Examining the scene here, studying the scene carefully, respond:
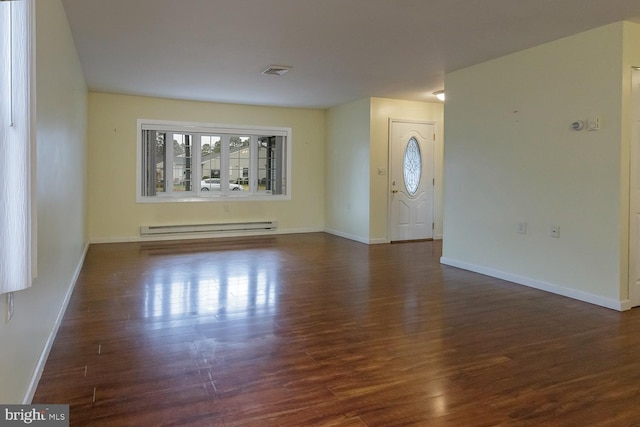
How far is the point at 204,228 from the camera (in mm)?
8062

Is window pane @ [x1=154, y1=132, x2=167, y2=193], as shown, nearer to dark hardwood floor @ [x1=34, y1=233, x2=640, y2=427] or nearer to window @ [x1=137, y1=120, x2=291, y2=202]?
window @ [x1=137, y1=120, x2=291, y2=202]

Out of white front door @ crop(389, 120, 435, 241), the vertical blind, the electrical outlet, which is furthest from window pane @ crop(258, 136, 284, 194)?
the vertical blind

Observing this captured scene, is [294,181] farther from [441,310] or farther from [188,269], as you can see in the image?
[441,310]

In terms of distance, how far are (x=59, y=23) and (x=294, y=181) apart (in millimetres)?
5649

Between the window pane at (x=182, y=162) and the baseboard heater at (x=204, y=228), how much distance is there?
2.31ft

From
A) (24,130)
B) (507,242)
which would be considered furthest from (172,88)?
(24,130)

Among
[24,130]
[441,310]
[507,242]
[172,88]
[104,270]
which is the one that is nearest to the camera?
[24,130]

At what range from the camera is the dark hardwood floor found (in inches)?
84.4

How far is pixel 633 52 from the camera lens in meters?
3.82

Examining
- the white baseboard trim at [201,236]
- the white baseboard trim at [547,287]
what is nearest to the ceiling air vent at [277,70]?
the white baseboard trim at [547,287]

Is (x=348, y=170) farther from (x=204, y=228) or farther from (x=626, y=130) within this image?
(x=626, y=130)

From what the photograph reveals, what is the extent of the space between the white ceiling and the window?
154 cm

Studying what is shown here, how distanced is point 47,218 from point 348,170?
5.90 meters

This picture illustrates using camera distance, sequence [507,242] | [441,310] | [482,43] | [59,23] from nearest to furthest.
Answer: [59,23] < [441,310] < [482,43] < [507,242]
